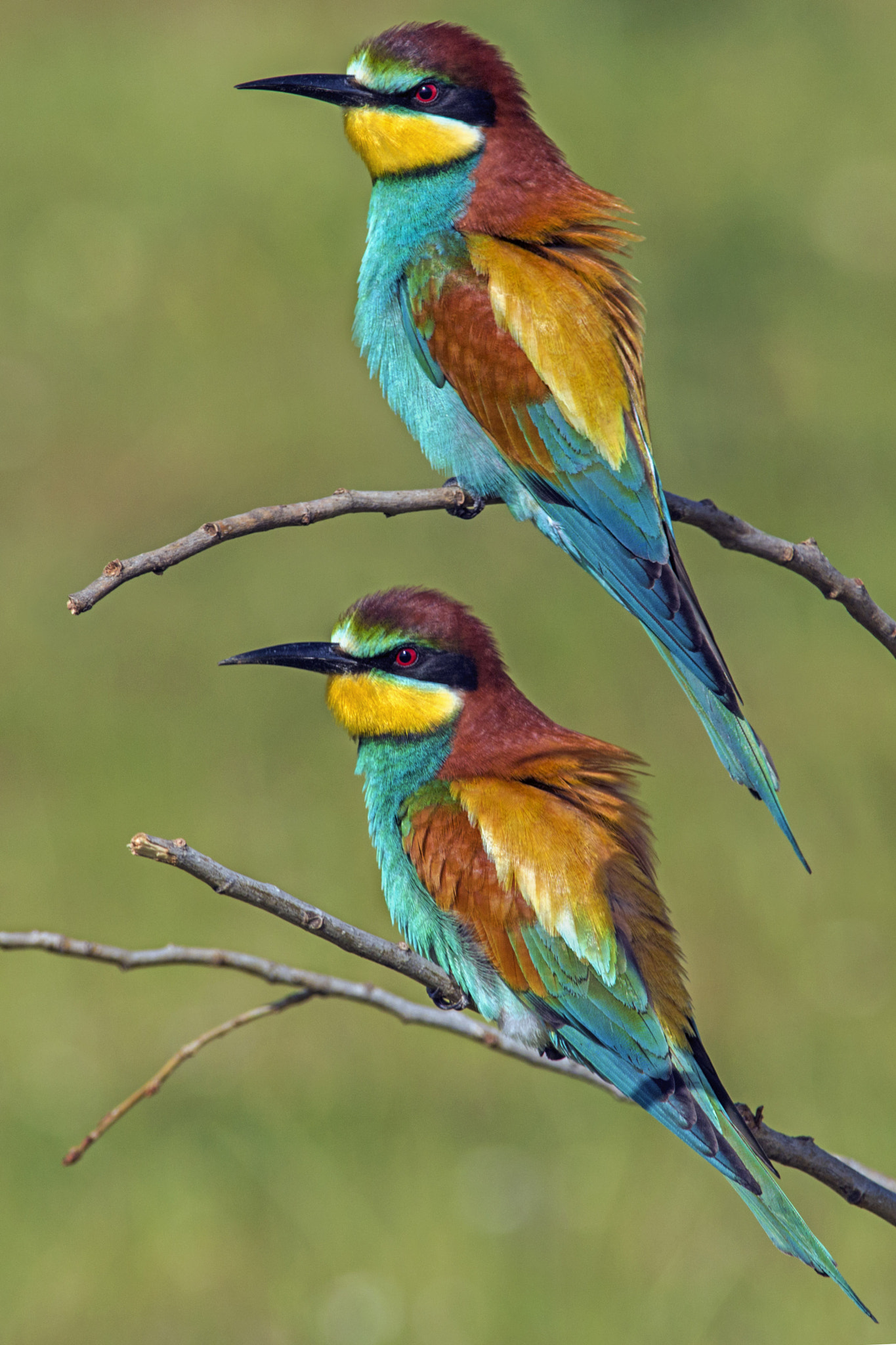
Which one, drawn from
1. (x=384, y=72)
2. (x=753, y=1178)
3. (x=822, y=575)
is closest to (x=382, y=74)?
(x=384, y=72)

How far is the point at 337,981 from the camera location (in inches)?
62.3

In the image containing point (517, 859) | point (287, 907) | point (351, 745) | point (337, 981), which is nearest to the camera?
point (287, 907)

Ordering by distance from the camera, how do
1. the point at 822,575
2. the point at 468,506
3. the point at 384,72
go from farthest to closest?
1. the point at 384,72
2. the point at 468,506
3. the point at 822,575

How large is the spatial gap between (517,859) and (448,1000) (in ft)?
0.45

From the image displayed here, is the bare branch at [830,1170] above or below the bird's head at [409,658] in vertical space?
below

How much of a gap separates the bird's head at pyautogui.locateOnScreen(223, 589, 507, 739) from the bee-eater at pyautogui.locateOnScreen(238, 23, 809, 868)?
0.16 meters

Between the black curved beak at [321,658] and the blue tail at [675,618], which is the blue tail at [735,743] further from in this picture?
the black curved beak at [321,658]

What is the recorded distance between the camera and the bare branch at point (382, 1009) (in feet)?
4.11

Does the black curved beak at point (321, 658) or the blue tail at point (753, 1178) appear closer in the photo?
the blue tail at point (753, 1178)

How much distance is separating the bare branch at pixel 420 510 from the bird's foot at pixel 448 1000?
0.40m

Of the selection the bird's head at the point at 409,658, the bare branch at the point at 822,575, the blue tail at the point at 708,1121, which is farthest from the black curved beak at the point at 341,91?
the blue tail at the point at 708,1121

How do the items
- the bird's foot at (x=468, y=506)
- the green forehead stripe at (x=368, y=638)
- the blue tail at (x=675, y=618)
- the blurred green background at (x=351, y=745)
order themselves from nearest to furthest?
the blue tail at (x=675, y=618) → the green forehead stripe at (x=368, y=638) → the bird's foot at (x=468, y=506) → the blurred green background at (x=351, y=745)

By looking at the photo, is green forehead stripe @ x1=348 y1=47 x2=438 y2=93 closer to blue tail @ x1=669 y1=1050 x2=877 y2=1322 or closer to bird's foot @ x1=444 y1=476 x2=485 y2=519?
bird's foot @ x1=444 y1=476 x2=485 y2=519

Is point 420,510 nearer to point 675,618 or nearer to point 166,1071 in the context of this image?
point 675,618
